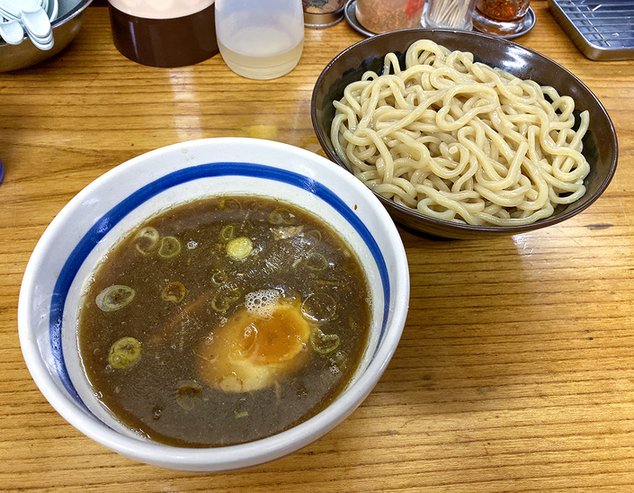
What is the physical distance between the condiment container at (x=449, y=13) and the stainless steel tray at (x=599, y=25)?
427mm

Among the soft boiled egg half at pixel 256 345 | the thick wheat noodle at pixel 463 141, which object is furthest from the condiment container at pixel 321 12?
the soft boiled egg half at pixel 256 345

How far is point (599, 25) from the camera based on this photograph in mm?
2088

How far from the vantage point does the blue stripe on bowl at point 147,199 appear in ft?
2.91

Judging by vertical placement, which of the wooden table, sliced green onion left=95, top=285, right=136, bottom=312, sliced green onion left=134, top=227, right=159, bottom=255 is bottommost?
the wooden table

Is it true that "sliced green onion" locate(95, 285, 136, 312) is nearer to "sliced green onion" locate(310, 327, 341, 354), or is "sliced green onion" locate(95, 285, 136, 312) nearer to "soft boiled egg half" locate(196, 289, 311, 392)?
"soft boiled egg half" locate(196, 289, 311, 392)

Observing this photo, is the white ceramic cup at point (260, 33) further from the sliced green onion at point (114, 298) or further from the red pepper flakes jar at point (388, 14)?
the sliced green onion at point (114, 298)

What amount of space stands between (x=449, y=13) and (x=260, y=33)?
810mm

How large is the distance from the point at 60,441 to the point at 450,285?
0.99 metres

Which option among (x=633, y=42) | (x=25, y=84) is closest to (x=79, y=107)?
(x=25, y=84)

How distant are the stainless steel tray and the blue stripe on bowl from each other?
61.7 inches

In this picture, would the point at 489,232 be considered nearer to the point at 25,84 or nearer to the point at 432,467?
the point at 432,467

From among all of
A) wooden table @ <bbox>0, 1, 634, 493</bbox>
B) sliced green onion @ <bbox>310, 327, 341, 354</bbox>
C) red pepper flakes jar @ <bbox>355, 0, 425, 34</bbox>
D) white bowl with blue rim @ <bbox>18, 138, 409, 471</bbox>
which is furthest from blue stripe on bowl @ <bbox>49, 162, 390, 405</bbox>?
red pepper flakes jar @ <bbox>355, 0, 425, 34</bbox>

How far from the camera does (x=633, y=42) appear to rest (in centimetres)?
201

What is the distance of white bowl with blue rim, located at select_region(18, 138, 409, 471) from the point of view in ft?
2.31
